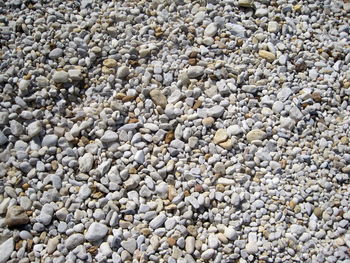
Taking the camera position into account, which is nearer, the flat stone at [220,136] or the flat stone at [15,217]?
the flat stone at [15,217]

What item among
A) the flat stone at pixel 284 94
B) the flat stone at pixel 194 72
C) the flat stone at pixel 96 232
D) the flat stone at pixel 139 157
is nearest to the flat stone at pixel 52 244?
the flat stone at pixel 96 232

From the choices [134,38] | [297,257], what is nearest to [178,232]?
[297,257]

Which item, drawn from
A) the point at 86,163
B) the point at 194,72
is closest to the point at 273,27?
the point at 194,72

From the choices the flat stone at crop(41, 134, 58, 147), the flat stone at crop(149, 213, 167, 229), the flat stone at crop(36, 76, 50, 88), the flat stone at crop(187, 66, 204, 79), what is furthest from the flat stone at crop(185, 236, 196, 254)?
the flat stone at crop(36, 76, 50, 88)

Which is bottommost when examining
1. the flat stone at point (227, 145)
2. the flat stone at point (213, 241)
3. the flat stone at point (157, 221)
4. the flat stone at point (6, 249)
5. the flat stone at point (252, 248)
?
the flat stone at point (252, 248)

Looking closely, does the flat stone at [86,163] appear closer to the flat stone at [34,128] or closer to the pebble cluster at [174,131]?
the pebble cluster at [174,131]

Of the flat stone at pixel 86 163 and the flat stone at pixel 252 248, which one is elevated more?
the flat stone at pixel 86 163

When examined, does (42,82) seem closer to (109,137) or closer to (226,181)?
(109,137)

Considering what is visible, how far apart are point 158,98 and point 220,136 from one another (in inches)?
18.0

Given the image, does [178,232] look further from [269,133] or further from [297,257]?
[269,133]

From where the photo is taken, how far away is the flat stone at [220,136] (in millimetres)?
2391

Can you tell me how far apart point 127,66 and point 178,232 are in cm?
116

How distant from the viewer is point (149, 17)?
2.90 meters

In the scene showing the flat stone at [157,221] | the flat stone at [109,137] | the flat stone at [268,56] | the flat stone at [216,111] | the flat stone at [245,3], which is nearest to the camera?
the flat stone at [157,221]
